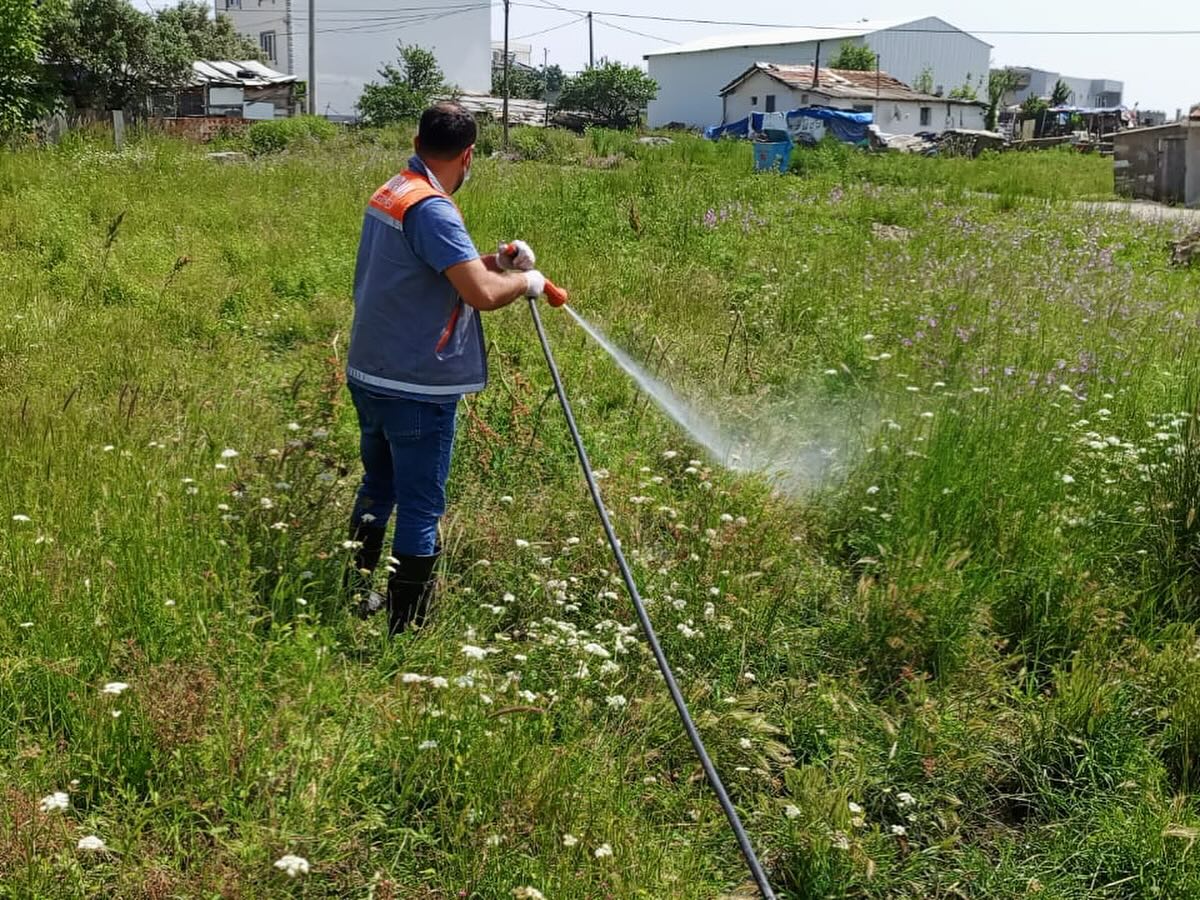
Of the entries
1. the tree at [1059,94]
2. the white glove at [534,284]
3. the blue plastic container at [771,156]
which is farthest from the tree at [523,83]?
the white glove at [534,284]

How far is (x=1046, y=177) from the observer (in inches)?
774

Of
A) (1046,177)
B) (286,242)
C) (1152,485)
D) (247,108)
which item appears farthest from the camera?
(247,108)

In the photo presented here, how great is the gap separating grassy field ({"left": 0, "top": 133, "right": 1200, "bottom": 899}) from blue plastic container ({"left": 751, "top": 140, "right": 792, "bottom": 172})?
33.4ft

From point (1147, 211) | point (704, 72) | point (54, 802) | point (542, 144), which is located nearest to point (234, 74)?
point (542, 144)

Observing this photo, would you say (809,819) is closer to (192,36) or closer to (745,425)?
(745,425)

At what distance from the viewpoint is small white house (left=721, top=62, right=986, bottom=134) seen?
5256 cm

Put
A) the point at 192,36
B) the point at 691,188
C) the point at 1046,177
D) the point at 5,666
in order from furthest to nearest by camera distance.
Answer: the point at 192,36 → the point at 1046,177 → the point at 691,188 → the point at 5,666

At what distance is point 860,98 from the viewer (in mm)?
52344

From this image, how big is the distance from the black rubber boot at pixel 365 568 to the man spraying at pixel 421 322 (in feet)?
0.15

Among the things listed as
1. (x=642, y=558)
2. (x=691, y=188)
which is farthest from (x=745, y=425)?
(x=691, y=188)

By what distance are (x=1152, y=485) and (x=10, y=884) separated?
13.4 ft

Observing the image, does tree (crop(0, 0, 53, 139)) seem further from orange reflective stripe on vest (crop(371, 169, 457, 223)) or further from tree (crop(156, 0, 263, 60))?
tree (crop(156, 0, 263, 60))

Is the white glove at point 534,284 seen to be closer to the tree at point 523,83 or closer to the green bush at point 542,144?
the green bush at point 542,144

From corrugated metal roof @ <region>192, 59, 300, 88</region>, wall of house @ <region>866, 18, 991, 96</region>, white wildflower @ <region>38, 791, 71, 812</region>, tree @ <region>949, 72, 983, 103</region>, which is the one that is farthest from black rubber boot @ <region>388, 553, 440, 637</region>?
wall of house @ <region>866, 18, 991, 96</region>
